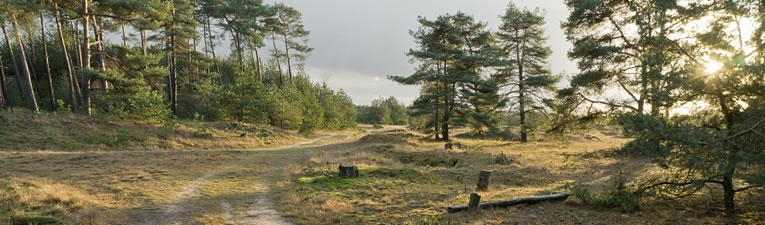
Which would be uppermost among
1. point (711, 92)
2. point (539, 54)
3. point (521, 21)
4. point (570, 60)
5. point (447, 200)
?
point (521, 21)

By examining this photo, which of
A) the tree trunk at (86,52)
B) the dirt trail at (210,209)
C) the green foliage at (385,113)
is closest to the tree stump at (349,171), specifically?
the dirt trail at (210,209)

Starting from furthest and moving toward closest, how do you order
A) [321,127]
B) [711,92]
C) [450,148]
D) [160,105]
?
[321,127], [160,105], [450,148], [711,92]

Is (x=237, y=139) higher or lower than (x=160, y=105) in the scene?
lower

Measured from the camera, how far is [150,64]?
31484mm

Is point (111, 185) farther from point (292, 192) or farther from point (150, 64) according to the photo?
point (150, 64)

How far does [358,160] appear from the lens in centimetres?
1917

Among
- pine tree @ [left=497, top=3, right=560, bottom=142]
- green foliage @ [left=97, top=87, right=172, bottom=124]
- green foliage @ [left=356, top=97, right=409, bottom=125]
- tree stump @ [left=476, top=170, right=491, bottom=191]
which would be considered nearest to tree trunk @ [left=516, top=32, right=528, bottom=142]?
pine tree @ [left=497, top=3, right=560, bottom=142]

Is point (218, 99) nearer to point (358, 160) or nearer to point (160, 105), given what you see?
point (160, 105)

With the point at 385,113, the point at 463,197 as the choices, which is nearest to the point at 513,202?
the point at 463,197

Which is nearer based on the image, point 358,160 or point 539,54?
point 358,160

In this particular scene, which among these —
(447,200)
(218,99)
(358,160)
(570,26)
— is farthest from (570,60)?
(218,99)

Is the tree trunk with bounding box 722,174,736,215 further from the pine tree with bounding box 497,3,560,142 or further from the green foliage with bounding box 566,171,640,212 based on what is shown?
the pine tree with bounding box 497,3,560,142

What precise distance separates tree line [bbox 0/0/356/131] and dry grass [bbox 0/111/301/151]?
177cm

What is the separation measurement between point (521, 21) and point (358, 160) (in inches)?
818
